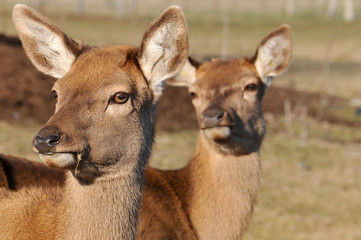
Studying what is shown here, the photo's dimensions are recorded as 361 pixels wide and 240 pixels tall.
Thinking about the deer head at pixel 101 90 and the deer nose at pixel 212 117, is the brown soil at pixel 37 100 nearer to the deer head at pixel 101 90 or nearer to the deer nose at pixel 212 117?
the deer nose at pixel 212 117

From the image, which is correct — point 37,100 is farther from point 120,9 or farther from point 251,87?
point 120,9

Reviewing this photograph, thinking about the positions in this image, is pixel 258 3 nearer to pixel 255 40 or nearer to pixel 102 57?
pixel 255 40

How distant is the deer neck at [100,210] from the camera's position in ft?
14.4

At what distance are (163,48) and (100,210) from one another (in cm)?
144

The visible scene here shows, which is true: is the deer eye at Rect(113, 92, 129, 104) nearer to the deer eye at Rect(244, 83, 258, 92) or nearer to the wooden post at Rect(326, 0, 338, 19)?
the deer eye at Rect(244, 83, 258, 92)

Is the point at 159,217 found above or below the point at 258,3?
above

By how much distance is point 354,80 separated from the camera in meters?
28.0

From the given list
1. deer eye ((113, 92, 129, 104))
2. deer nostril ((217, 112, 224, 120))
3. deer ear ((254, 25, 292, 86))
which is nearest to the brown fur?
A: deer eye ((113, 92, 129, 104))

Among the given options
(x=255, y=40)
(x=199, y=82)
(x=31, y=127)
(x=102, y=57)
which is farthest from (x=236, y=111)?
(x=255, y=40)

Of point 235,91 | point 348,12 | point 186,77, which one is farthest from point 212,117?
point 348,12

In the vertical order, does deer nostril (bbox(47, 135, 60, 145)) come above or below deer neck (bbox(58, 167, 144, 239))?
above

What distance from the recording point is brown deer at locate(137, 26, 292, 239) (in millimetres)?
6527

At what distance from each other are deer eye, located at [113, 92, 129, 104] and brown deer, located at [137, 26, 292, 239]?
6.52 feet

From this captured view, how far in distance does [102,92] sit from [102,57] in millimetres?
396
